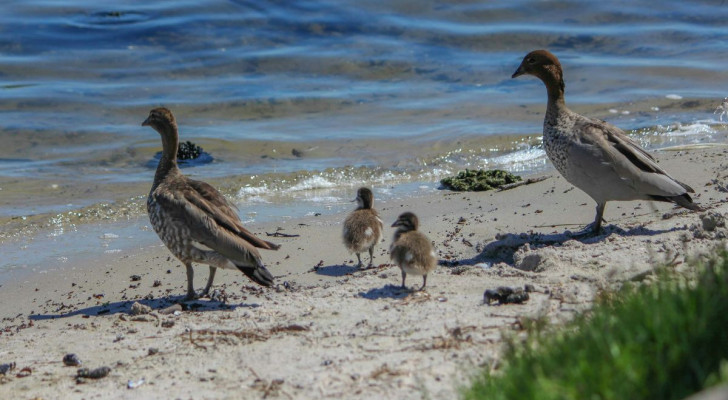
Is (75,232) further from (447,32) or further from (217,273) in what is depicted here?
(447,32)

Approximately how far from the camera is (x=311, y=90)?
17.5 m

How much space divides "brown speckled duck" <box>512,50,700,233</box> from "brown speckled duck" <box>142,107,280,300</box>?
10.0ft

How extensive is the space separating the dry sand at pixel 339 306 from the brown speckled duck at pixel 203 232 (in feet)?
0.90

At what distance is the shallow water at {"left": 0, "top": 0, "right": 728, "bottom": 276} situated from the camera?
12812 millimetres

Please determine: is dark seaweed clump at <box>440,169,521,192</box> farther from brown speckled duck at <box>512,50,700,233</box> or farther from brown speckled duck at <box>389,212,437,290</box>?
brown speckled duck at <box>389,212,437,290</box>

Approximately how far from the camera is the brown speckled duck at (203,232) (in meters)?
7.35

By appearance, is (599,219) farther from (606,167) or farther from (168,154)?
(168,154)

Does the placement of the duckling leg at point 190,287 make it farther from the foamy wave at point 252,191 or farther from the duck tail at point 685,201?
the duck tail at point 685,201

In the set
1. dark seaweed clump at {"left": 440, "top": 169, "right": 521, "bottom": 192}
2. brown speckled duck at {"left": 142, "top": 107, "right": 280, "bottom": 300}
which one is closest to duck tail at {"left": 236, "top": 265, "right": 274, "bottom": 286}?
brown speckled duck at {"left": 142, "top": 107, "right": 280, "bottom": 300}

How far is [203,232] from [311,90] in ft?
33.6

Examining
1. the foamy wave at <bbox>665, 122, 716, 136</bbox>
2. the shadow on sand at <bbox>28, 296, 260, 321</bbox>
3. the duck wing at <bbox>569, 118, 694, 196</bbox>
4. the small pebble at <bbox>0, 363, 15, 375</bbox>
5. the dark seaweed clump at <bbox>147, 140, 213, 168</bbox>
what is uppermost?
the duck wing at <bbox>569, 118, 694, 196</bbox>

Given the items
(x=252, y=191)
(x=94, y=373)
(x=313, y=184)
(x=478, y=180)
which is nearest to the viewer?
(x=94, y=373)

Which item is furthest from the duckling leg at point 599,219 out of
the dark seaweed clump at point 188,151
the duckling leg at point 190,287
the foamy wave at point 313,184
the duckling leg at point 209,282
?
the dark seaweed clump at point 188,151

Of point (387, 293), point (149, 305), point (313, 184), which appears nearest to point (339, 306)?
point (387, 293)
